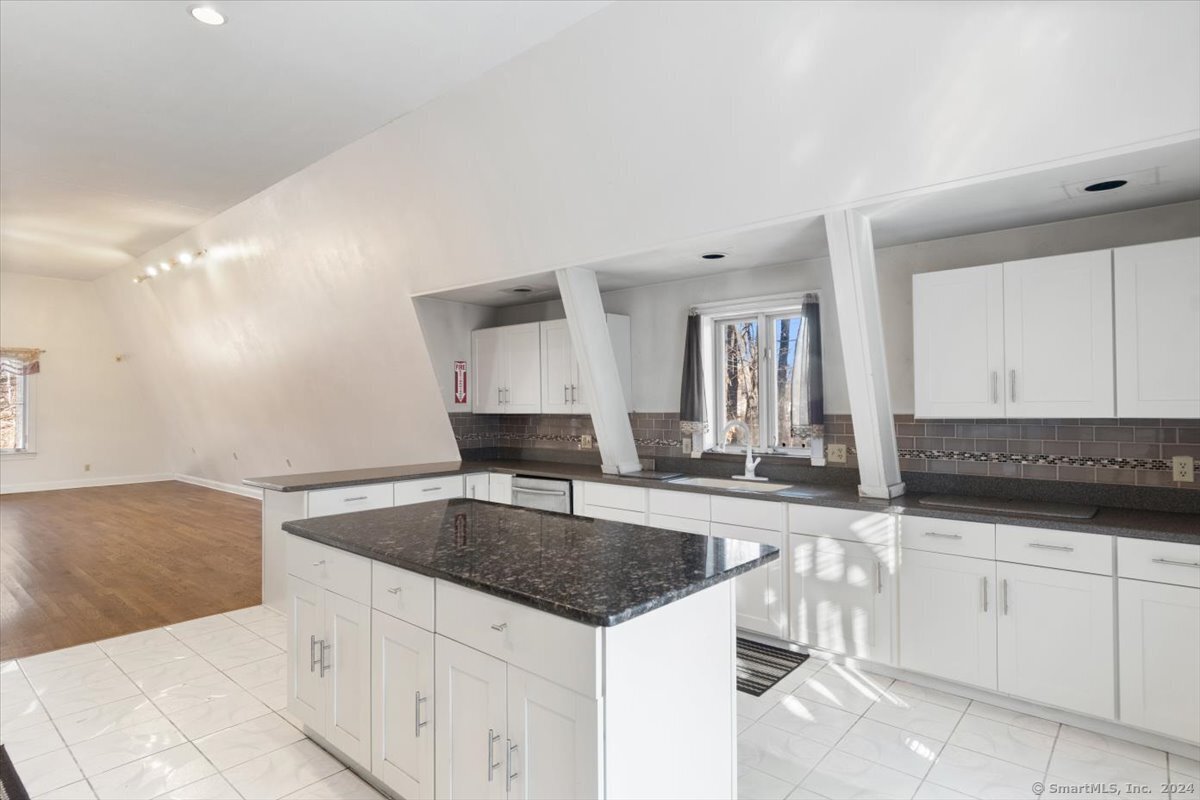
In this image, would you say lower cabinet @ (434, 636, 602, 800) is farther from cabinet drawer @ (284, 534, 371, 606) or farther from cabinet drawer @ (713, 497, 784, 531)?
cabinet drawer @ (713, 497, 784, 531)

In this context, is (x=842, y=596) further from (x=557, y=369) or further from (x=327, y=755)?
(x=557, y=369)

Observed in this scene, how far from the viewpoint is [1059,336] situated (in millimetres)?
Result: 3000

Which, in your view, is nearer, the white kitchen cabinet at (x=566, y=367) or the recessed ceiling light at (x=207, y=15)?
the recessed ceiling light at (x=207, y=15)

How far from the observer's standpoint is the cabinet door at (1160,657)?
98.3 inches

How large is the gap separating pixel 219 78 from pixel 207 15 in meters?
0.63

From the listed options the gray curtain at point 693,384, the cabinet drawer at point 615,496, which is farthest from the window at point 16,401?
the gray curtain at point 693,384

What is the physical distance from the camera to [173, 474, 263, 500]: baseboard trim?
921cm

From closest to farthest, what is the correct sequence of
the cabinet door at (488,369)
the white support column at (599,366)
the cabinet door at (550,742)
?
the cabinet door at (550,742)
the white support column at (599,366)
the cabinet door at (488,369)

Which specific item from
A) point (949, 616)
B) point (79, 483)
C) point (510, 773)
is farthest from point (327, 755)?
point (79, 483)

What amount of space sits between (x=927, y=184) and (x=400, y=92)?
2.56 meters

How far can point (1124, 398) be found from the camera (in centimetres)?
285

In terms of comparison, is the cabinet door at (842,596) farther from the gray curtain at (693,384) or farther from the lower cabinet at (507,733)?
the lower cabinet at (507,733)

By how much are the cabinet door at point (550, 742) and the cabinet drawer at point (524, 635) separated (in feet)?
0.13

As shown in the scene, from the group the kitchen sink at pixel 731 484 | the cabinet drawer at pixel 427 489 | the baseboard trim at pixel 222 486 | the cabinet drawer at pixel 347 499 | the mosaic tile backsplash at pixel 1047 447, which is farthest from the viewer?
the baseboard trim at pixel 222 486
